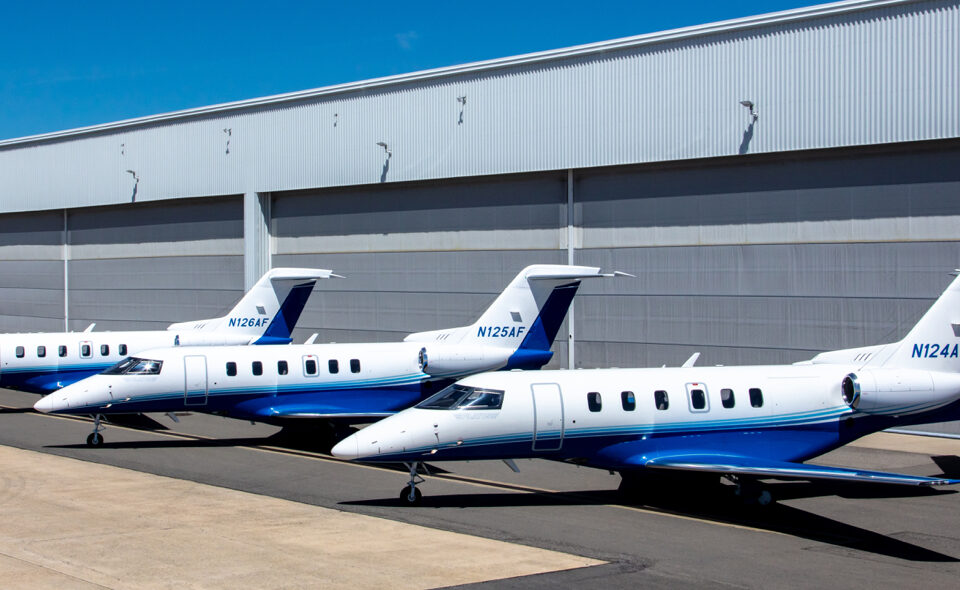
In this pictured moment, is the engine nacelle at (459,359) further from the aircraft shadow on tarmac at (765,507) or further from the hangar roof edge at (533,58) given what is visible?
the hangar roof edge at (533,58)

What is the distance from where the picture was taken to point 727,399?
18016mm

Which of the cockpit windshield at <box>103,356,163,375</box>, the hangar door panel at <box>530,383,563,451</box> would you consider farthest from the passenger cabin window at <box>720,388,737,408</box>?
the cockpit windshield at <box>103,356,163,375</box>

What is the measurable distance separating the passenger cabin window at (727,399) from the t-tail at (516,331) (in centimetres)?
762

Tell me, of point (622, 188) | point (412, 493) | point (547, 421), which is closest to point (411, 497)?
point (412, 493)

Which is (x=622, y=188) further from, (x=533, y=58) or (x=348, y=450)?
(x=348, y=450)

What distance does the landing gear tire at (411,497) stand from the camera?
1698cm

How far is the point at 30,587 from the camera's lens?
11.8 metres

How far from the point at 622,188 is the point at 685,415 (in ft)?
46.5

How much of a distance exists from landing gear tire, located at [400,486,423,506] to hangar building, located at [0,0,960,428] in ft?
46.7

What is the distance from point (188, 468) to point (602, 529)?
9.60 m

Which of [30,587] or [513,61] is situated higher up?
[513,61]

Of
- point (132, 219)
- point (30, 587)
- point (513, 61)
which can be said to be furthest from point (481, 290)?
point (30, 587)

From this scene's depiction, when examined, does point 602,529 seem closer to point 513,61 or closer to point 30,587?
point 30,587

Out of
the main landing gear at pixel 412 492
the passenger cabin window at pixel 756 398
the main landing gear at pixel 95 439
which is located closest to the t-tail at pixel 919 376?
the passenger cabin window at pixel 756 398
